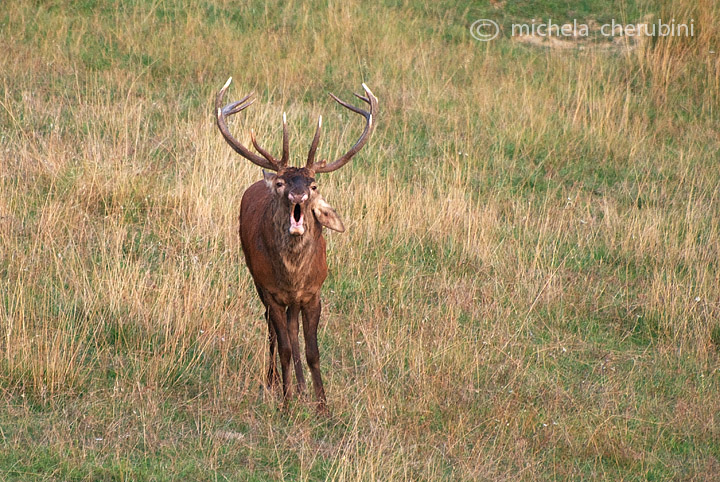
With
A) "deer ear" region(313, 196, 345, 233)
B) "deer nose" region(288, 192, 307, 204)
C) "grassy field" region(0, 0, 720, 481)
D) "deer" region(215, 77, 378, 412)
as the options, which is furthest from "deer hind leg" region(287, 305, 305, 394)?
"deer nose" region(288, 192, 307, 204)

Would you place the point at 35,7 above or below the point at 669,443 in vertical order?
above

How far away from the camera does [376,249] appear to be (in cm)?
812

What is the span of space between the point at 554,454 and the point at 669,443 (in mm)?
777

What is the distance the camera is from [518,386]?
6.45 meters

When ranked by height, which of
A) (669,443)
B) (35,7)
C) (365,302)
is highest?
(35,7)

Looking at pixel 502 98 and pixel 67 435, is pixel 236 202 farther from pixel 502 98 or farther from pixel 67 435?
pixel 502 98

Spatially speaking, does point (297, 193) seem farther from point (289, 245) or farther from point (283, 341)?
point (283, 341)

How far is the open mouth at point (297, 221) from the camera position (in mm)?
5387

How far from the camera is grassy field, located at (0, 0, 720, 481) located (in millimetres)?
5703

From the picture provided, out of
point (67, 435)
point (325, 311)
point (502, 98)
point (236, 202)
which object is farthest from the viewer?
point (502, 98)

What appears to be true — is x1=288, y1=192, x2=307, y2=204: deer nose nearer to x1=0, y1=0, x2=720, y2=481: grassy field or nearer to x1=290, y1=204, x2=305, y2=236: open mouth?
x1=290, y1=204, x2=305, y2=236: open mouth

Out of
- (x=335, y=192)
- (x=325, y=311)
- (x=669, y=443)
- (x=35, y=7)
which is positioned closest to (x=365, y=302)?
(x=325, y=311)

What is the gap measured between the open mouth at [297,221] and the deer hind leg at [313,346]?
2.01 ft

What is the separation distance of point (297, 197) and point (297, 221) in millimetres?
173
